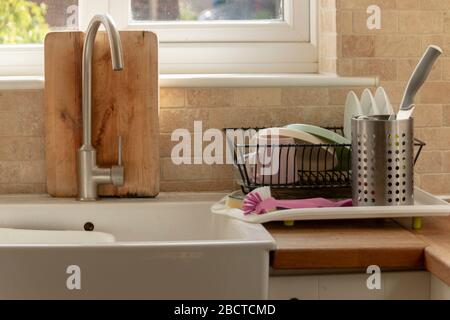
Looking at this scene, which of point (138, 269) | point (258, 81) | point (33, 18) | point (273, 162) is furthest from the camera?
point (33, 18)

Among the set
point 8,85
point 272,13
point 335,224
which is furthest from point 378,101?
point 8,85

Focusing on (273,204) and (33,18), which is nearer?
(273,204)

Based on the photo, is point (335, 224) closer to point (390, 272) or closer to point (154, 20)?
point (390, 272)

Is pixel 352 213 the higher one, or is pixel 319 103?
pixel 319 103

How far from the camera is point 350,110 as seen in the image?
2.30 meters

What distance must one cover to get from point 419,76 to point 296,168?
37cm

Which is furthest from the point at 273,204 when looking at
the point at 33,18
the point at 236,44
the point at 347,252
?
the point at 33,18

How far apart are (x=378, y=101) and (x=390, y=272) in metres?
0.51

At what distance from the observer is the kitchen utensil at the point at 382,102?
86.2 inches

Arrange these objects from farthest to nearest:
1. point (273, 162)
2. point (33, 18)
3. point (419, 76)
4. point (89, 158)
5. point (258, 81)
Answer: point (33, 18), point (258, 81), point (89, 158), point (273, 162), point (419, 76)

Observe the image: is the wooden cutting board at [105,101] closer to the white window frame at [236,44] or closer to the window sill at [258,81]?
the window sill at [258,81]

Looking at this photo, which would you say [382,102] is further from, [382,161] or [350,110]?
[382,161]

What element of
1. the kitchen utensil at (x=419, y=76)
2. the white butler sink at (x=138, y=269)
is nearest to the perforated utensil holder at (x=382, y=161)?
the kitchen utensil at (x=419, y=76)
